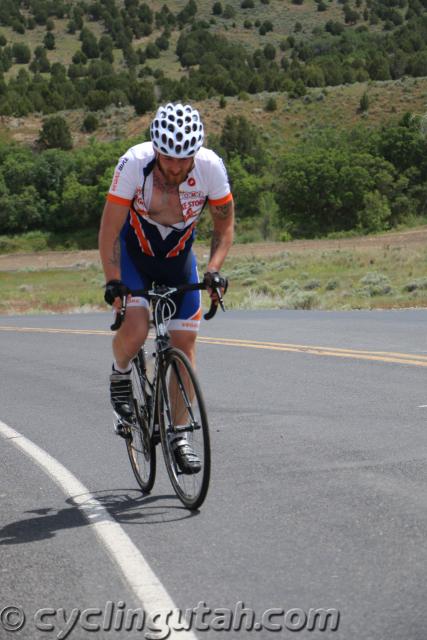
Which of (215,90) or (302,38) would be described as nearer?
(215,90)

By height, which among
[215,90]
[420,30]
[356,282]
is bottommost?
[356,282]

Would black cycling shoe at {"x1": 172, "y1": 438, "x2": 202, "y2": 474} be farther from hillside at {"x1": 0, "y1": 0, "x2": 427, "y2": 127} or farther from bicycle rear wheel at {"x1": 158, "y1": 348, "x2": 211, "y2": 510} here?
hillside at {"x1": 0, "y1": 0, "x2": 427, "y2": 127}

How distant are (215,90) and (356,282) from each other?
95.4 meters

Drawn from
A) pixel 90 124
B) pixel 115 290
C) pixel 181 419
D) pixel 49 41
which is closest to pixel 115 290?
pixel 115 290

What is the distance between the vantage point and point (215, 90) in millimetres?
134250

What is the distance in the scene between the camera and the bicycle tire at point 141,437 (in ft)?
21.1

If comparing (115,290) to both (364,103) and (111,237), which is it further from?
(364,103)

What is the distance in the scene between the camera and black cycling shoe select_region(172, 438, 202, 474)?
580 cm


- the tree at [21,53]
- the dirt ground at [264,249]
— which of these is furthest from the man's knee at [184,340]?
the tree at [21,53]

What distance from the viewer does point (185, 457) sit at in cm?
585

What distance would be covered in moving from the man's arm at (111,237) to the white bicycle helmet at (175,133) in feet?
1.60

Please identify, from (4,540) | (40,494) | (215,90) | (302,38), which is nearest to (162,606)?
(4,540)

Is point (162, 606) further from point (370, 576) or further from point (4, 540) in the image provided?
point (4, 540)

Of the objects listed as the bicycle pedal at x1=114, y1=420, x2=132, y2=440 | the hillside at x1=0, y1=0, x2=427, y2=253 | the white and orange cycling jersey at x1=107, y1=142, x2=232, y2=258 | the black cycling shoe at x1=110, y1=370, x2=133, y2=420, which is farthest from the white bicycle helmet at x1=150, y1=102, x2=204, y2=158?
the hillside at x1=0, y1=0, x2=427, y2=253
